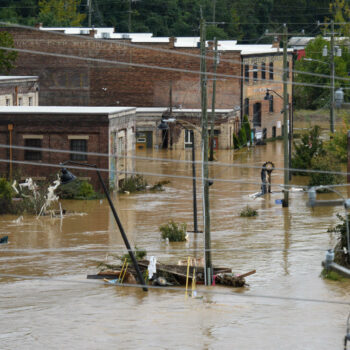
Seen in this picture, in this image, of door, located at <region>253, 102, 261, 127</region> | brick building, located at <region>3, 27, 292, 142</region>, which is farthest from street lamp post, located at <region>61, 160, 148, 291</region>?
door, located at <region>253, 102, 261, 127</region>

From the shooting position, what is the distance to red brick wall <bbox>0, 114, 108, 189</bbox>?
50.6 metres

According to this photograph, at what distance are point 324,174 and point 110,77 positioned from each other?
83.1 ft

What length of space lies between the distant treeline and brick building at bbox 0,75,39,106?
2922 centimetres

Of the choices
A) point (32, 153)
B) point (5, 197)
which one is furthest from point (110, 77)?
point (5, 197)

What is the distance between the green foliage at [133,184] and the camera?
2046 inches

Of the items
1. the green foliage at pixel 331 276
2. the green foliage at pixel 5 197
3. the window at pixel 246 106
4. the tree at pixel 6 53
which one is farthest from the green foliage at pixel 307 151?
the green foliage at pixel 331 276

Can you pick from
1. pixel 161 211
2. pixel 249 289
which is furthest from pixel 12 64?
pixel 249 289

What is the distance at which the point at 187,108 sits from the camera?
7144 cm

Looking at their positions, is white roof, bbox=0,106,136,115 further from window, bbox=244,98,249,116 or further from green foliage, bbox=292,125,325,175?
window, bbox=244,98,249,116

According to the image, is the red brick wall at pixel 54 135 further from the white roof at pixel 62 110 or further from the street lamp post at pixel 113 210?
the street lamp post at pixel 113 210

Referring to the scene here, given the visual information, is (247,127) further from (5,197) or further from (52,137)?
(5,197)

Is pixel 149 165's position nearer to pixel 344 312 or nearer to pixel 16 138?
pixel 16 138

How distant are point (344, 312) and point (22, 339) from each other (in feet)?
28.9

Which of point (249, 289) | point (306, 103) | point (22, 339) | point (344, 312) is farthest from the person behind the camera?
point (306, 103)
